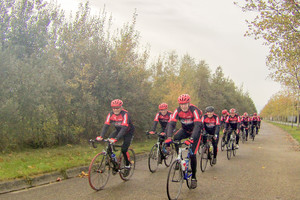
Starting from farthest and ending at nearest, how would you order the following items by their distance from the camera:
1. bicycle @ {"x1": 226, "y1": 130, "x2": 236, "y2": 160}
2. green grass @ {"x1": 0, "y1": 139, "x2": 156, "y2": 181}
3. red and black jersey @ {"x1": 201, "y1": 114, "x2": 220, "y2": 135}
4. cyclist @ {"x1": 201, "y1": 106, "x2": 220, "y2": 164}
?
bicycle @ {"x1": 226, "y1": 130, "x2": 236, "y2": 160} → red and black jersey @ {"x1": 201, "y1": 114, "x2": 220, "y2": 135} → cyclist @ {"x1": 201, "y1": 106, "x2": 220, "y2": 164} → green grass @ {"x1": 0, "y1": 139, "x2": 156, "y2": 181}

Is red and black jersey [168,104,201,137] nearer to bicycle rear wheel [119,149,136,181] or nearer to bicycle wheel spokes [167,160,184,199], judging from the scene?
bicycle wheel spokes [167,160,184,199]

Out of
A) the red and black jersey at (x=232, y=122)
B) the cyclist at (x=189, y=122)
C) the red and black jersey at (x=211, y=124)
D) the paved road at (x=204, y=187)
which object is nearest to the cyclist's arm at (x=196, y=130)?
the cyclist at (x=189, y=122)

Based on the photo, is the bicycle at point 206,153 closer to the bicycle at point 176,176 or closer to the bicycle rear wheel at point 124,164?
the bicycle rear wheel at point 124,164

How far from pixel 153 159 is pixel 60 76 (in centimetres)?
619

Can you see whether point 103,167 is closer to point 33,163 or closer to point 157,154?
point 33,163

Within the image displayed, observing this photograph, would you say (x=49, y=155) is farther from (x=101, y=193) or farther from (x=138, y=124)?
(x=138, y=124)

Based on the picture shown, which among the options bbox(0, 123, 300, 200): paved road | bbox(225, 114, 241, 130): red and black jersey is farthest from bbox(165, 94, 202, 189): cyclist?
→ bbox(225, 114, 241, 130): red and black jersey

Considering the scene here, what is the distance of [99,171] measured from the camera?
20.7 ft

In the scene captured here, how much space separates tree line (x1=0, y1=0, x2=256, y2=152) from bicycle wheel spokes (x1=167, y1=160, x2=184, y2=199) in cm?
676

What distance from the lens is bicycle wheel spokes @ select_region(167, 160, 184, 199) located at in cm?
547

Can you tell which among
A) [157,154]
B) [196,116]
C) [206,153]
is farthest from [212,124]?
[196,116]

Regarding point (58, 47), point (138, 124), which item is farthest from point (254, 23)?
point (58, 47)

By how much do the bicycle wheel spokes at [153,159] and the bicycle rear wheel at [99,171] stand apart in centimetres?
227

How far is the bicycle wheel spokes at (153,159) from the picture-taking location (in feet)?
28.2
